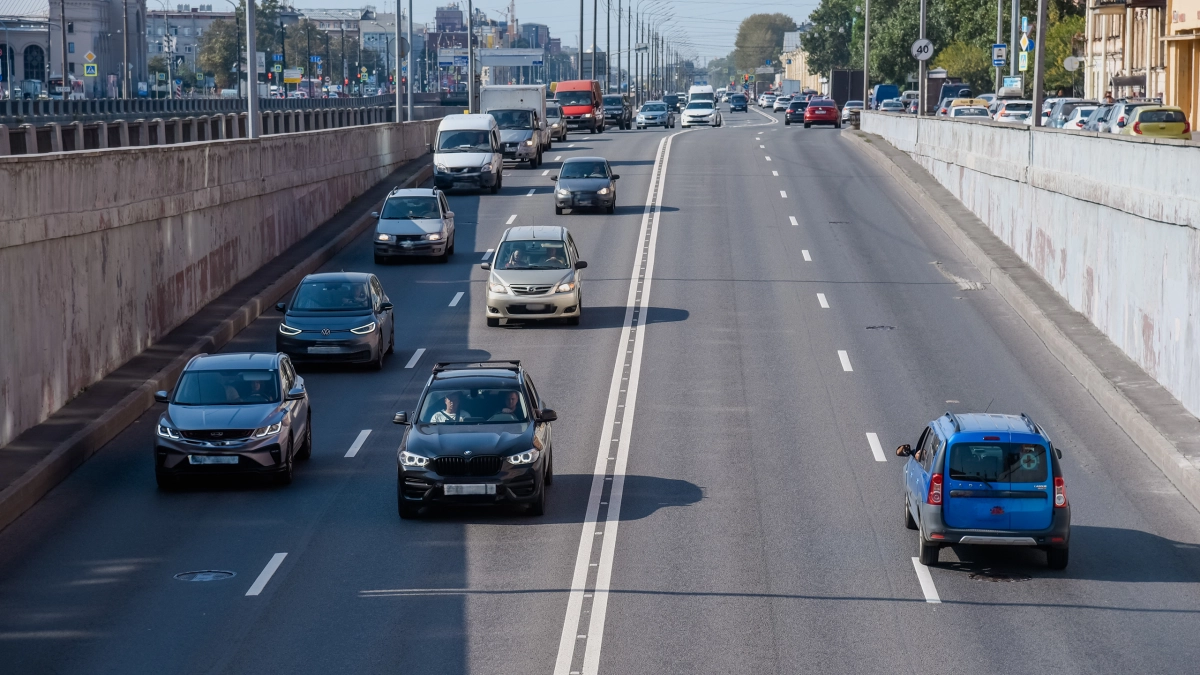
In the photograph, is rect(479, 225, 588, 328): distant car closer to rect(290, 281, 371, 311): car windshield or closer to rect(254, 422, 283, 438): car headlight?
rect(290, 281, 371, 311): car windshield

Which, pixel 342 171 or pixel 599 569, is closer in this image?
pixel 599 569

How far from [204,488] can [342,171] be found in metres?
27.9

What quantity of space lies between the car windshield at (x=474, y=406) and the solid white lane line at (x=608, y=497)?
4.78ft

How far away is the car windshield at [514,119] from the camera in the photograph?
59750 millimetres

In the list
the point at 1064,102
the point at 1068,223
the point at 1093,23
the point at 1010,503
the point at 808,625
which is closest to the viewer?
the point at 808,625

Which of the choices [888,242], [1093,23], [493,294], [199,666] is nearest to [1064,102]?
[888,242]

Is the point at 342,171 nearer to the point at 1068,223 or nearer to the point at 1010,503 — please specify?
the point at 1068,223

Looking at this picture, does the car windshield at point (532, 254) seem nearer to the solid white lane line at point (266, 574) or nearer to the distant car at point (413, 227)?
the distant car at point (413, 227)

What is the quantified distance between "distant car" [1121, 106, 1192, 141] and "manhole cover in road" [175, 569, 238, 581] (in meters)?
30.8

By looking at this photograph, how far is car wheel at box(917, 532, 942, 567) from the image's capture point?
1577cm

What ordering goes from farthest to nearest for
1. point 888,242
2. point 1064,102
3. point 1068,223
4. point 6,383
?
point 1064,102
point 888,242
point 1068,223
point 6,383

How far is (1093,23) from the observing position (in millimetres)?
82688

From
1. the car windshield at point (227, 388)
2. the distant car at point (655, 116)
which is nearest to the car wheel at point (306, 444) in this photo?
the car windshield at point (227, 388)

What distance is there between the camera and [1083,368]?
25.9 m
